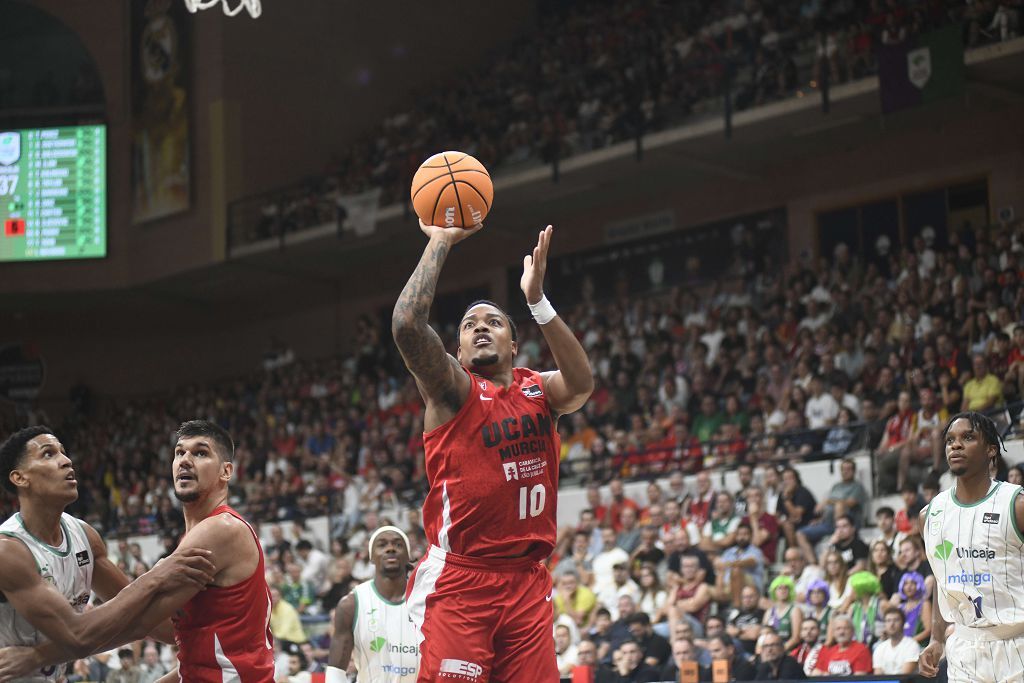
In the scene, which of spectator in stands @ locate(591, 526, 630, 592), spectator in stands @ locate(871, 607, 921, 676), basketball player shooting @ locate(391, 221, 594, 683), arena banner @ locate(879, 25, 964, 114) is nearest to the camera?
basketball player shooting @ locate(391, 221, 594, 683)

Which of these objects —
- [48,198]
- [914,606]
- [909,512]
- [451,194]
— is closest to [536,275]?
[451,194]

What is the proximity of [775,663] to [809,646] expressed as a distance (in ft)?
1.57

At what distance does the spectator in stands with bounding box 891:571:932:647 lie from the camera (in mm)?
10938

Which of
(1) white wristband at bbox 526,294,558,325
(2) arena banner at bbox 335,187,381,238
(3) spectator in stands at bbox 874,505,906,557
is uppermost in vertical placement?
(2) arena banner at bbox 335,187,381,238

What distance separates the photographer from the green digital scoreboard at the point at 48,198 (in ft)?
85.7

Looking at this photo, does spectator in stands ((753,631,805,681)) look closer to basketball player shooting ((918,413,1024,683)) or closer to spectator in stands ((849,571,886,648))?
spectator in stands ((849,571,886,648))

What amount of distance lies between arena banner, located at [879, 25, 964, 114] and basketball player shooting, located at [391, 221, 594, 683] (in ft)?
43.8

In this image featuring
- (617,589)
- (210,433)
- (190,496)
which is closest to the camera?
(190,496)

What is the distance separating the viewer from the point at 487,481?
19.1ft

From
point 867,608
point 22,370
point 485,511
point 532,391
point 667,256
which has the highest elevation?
point 667,256

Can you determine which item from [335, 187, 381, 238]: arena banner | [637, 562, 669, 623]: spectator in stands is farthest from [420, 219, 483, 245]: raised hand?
[335, 187, 381, 238]: arena banner

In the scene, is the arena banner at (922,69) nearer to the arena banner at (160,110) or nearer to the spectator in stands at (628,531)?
the spectator in stands at (628,531)

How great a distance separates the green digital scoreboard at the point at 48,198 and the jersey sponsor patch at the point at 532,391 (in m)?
22.3

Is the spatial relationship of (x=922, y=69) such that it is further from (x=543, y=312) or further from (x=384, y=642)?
(x=543, y=312)
